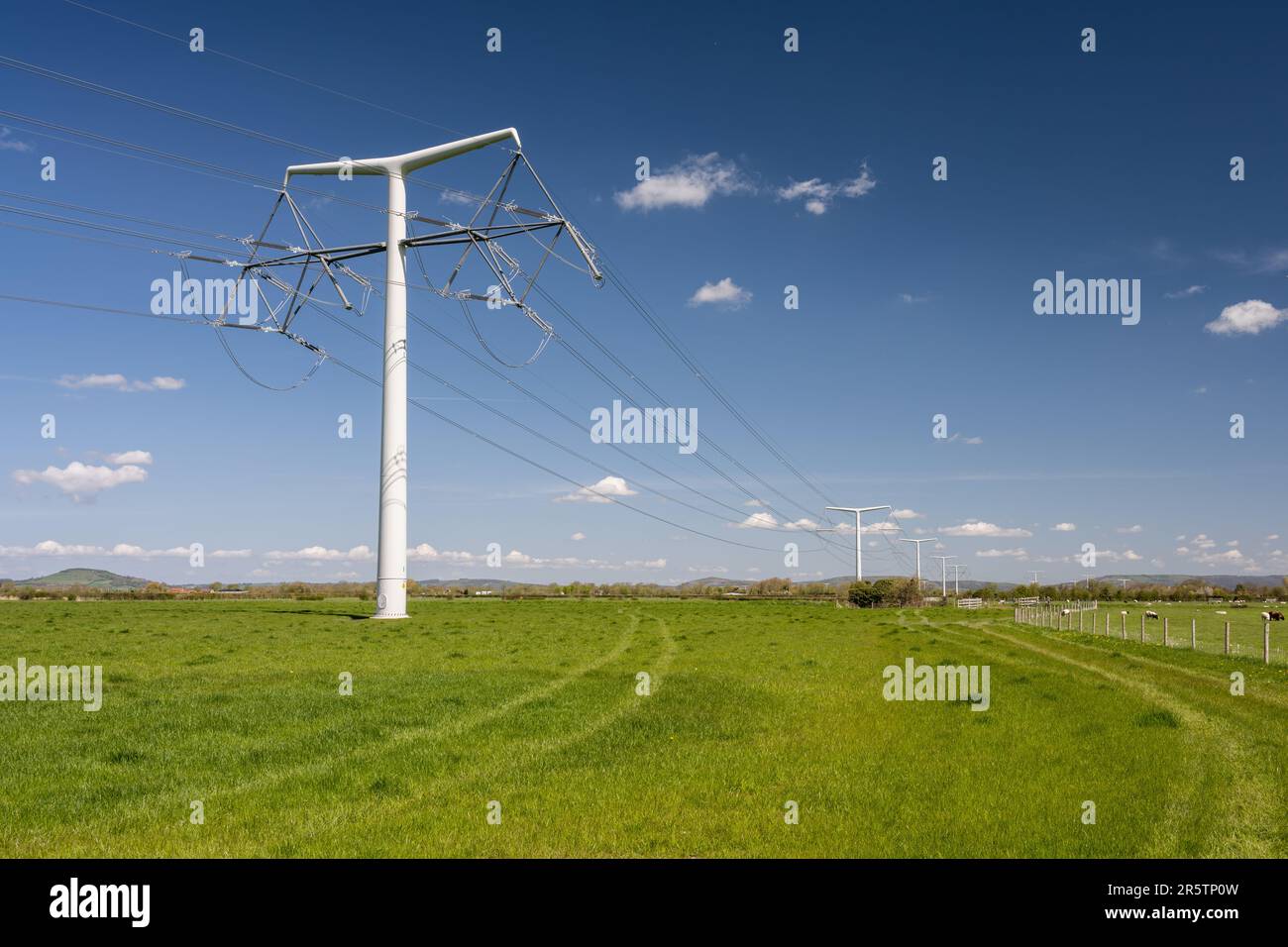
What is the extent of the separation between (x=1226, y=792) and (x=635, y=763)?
826 centimetres

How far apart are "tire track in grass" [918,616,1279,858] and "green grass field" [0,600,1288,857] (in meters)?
0.05

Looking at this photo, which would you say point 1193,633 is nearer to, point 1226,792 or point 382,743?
point 1226,792

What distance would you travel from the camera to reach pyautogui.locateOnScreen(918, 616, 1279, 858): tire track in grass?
380 inches

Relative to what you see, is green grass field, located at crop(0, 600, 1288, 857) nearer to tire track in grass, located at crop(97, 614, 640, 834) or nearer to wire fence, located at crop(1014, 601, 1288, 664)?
tire track in grass, located at crop(97, 614, 640, 834)

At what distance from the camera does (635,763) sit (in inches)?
558

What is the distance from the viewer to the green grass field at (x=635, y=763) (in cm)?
999

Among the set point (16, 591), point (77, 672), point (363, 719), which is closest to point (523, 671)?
point (363, 719)
